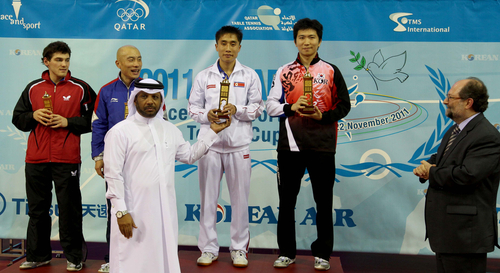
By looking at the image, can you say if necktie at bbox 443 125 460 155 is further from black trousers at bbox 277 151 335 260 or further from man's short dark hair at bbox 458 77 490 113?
black trousers at bbox 277 151 335 260

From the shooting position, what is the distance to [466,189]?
2.46 meters

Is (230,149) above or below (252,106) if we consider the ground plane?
below

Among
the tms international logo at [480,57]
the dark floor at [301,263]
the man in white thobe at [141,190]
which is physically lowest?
the dark floor at [301,263]

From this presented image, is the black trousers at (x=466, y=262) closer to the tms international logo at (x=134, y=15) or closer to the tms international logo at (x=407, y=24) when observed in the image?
the tms international logo at (x=407, y=24)

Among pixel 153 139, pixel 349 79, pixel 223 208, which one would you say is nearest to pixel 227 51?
pixel 153 139

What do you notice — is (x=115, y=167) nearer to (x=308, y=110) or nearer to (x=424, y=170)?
(x=308, y=110)

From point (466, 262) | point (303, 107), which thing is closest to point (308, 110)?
point (303, 107)

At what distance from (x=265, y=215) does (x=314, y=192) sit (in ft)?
3.89

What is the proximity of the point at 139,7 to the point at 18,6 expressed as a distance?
4.27ft

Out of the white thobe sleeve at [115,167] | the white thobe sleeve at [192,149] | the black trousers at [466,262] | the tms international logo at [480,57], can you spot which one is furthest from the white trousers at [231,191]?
the tms international logo at [480,57]

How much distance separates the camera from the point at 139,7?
4.46 metres

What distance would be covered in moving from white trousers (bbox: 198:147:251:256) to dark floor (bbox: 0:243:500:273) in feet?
0.62

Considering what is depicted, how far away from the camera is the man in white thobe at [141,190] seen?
253 centimetres

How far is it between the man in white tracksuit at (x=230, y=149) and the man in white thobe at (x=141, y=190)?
74 cm
